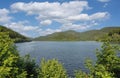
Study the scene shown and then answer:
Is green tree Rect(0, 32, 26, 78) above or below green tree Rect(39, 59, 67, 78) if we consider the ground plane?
above

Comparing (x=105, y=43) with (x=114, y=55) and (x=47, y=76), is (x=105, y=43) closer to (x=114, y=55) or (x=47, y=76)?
(x=114, y=55)

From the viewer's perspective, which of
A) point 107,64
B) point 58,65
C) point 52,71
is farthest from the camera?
point 58,65

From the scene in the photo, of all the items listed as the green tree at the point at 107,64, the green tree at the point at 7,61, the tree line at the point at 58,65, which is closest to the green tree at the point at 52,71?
the tree line at the point at 58,65

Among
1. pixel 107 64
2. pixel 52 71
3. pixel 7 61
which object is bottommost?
pixel 52 71

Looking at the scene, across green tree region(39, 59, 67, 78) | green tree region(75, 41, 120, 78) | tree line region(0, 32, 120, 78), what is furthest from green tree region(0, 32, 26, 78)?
green tree region(75, 41, 120, 78)

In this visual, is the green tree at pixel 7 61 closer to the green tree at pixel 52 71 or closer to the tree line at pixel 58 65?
the tree line at pixel 58 65

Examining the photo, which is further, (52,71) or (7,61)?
(52,71)

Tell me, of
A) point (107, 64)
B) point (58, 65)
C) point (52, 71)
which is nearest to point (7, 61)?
point (52, 71)

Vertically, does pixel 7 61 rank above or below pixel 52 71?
above

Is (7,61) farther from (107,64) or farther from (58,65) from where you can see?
(107,64)

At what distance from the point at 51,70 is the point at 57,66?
1.33m

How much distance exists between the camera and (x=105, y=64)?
36562 millimetres

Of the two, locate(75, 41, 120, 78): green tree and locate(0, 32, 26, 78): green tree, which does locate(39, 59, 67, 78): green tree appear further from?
locate(75, 41, 120, 78): green tree

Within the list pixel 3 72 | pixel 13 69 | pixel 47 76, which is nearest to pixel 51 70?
pixel 47 76
